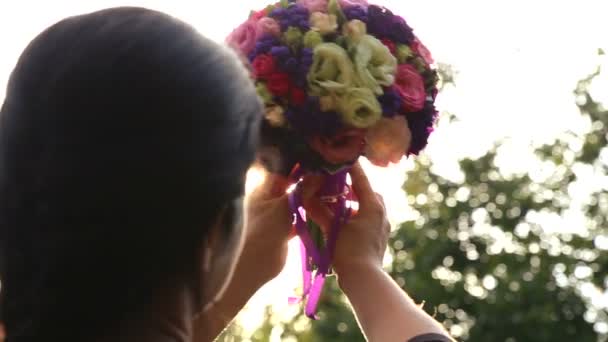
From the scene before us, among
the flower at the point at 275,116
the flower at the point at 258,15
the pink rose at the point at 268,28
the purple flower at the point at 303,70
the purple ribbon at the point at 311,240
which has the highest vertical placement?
→ the pink rose at the point at 268,28

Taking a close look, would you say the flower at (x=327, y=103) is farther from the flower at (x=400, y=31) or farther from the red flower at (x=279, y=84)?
the flower at (x=400, y=31)

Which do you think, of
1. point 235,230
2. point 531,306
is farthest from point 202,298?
point 531,306

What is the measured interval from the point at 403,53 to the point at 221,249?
173 centimetres

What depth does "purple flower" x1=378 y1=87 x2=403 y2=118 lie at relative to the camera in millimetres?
3232

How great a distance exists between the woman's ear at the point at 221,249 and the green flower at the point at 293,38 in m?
1.54

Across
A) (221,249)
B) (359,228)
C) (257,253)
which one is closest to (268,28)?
(359,228)

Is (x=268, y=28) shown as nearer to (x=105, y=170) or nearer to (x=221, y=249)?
(x=221, y=249)

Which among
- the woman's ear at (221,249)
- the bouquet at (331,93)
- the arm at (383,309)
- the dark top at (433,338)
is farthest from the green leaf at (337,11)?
the woman's ear at (221,249)

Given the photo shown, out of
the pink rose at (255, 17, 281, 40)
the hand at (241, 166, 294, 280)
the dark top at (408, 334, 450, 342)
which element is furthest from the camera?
the pink rose at (255, 17, 281, 40)

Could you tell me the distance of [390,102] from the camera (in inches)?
128

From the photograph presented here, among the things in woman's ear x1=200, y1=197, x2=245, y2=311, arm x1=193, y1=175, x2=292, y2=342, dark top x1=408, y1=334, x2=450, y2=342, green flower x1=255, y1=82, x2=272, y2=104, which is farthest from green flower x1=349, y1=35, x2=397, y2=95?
woman's ear x1=200, y1=197, x2=245, y2=311

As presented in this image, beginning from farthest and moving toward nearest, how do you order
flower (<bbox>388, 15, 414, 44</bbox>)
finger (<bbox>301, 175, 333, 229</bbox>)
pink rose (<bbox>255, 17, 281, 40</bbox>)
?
flower (<bbox>388, 15, 414, 44</bbox>) < pink rose (<bbox>255, 17, 281, 40</bbox>) < finger (<bbox>301, 175, 333, 229</bbox>)

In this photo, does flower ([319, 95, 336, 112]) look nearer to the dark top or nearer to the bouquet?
the bouquet

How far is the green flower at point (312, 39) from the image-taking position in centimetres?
326
